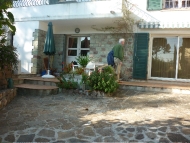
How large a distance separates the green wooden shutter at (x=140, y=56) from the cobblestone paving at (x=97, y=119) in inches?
100

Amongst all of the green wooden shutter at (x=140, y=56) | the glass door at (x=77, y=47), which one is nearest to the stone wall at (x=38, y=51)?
the glass door at (x=77, y=47)

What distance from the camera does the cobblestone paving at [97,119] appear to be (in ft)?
11.0

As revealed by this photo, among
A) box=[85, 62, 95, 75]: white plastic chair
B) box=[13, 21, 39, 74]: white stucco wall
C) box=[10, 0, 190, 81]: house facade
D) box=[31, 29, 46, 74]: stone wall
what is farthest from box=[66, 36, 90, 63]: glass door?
box=[85, 62, 95, 75]: white plastic chair

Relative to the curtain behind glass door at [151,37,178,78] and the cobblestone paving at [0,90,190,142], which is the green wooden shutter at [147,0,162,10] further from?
the cobblestone paving at [0,90,190,142]

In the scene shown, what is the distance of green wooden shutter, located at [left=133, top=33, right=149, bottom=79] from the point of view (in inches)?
342

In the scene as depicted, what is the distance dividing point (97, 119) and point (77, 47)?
266 inches

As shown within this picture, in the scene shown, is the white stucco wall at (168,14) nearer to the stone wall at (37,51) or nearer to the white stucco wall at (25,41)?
the stone wall at (37,51)

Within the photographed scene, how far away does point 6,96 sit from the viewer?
5547 mm

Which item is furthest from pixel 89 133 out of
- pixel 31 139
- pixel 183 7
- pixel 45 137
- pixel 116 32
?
pixel 183 7

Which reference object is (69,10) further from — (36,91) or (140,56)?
(36,91)

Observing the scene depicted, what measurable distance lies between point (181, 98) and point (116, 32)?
4576mm

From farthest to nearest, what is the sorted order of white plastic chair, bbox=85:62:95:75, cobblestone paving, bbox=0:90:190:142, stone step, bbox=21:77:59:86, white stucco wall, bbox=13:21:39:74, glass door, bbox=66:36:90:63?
glass door, bbox=66:36:90:63 < white stucco wall, bbox=13:21:39:74 < stone step, bbox=21:77:59:86 < white plastic chair, bbox=85:62:95:75 < cobblestone paving, bbox=0:90:190:142

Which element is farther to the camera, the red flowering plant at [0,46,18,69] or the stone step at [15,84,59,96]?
the stone step at [15,84,59,96]

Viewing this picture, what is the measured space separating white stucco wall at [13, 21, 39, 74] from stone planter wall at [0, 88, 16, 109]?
12.3 feet
